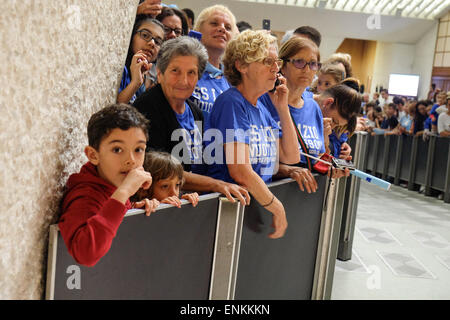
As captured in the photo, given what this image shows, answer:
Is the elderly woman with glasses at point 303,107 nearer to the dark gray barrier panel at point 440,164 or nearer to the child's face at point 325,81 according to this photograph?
the child's face at point 325,81

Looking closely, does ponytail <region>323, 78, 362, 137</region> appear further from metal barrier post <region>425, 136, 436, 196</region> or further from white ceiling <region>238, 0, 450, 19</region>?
white ceiling <region>238, 0, 450, 19</region>

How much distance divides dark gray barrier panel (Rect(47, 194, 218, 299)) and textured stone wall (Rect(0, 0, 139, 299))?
0.07 m

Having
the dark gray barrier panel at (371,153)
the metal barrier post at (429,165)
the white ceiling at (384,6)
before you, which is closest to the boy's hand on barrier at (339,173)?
the metal barrier post at (429,165)

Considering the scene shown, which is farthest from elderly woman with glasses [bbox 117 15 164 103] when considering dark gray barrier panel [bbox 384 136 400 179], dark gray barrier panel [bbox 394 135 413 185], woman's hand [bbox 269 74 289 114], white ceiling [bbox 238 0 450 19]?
white ceiling [bbox 238 0 450 19]

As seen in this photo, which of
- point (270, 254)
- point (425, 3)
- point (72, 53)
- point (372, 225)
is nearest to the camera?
point (72, 53)

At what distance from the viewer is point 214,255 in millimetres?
1695

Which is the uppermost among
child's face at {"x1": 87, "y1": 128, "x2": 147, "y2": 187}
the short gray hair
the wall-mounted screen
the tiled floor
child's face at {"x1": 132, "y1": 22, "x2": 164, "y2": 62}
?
the wall-mounted screen

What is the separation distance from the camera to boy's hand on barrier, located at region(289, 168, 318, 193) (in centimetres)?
224

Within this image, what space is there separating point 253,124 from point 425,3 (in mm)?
15973

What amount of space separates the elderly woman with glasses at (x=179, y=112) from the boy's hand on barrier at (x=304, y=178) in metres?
0.55

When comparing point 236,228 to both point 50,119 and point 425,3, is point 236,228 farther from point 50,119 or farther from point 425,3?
point 425,3

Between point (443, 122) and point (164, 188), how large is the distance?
7.22 m

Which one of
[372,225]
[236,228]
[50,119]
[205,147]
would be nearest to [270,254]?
[236,228]
